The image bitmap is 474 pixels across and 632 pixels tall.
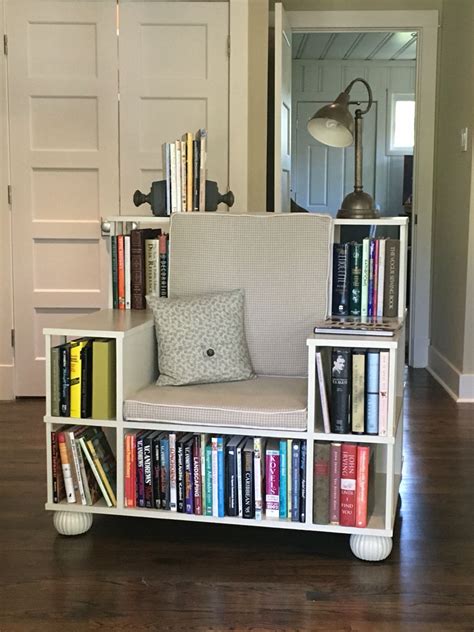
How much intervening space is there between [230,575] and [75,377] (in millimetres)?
738

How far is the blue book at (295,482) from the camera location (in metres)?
2.44

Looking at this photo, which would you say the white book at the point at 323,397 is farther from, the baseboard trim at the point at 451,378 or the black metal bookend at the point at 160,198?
the baseboard trim at the point at 451,378

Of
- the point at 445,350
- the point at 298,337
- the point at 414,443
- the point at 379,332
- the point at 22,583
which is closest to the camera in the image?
the point at 22,583

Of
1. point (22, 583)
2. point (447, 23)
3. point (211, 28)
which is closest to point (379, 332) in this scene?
point (22, 583)

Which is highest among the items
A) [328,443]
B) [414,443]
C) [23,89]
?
[23,89]

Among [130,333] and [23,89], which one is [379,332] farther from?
[23,89]

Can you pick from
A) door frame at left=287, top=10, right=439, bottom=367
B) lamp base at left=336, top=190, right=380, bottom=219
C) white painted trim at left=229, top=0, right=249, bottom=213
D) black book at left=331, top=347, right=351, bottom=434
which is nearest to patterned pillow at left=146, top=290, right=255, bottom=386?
black book at left=331, top=347, right=351, bottom=434

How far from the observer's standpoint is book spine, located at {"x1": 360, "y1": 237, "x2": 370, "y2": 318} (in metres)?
2.83

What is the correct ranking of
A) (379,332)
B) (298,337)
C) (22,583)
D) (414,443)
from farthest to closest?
(414,443)
(298,337)
(379,332)
(22,583)

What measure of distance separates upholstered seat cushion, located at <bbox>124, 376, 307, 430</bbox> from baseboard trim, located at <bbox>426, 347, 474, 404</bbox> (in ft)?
7.02

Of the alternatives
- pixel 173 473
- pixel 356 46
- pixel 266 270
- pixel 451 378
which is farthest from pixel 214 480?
pixel 356 46

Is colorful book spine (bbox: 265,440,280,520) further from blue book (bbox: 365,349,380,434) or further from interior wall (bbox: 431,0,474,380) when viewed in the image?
interior wall (bbox: 431,0,474,380)

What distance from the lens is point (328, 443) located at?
7.97 feet

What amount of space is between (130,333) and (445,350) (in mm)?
2933
